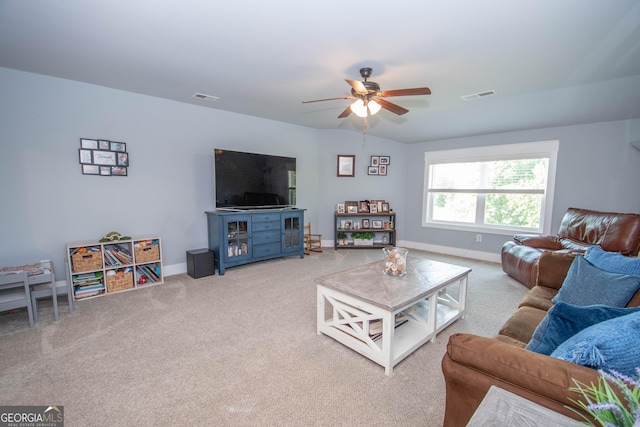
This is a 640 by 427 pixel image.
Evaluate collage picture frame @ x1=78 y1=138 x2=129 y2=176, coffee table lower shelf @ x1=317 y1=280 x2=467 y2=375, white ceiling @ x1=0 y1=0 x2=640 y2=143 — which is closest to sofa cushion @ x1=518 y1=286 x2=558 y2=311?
coffee table lower shelf @ x1=317 y1=280 x2=467 y2=375

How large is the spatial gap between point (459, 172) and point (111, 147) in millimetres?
5383

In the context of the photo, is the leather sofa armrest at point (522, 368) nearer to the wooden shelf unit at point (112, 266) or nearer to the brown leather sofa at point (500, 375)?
the brown leather sofa at point (500, 375)

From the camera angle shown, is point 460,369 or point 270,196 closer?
point 460,369

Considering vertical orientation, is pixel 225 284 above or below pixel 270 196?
below

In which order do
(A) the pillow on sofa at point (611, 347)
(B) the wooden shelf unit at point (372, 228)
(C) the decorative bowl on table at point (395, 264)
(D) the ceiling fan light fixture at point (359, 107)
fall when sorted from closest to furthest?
(A) the pillow on sofa at point (611, 347), (C) the decorative bowl on table at point (395, 264), (D) the ceiling fan light fixture at point (359, 107), (B) the wooden shelf unit at point (372, 228)

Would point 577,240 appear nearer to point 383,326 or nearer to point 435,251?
point 435,251

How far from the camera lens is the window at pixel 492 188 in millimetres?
4234

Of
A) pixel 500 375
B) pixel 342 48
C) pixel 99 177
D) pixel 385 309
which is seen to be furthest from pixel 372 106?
pixel 99 177

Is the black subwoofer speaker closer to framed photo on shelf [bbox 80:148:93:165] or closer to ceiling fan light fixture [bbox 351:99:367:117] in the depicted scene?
framed photo on shelf [bbox 80:148:93:165]

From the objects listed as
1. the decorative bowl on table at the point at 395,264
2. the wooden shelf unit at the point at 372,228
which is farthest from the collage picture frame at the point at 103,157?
the wooden shelf unit at the point at 372,228

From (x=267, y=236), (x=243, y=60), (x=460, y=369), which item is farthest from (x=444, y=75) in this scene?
(x=267, y=236)

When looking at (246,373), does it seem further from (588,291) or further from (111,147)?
(111,147)

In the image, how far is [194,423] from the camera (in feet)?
4.73

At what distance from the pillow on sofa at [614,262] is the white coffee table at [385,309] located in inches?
34.0
